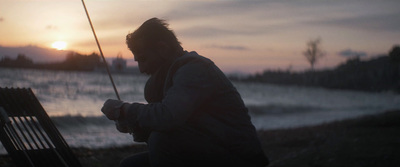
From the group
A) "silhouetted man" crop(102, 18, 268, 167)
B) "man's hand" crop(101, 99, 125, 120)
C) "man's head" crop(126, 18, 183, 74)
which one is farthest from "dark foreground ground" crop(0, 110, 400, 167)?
"man's hand" crop(101, 99, 125, 120)

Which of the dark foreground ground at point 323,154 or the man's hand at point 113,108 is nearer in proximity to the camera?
the man's hand at point 113,108

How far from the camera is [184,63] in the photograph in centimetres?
257

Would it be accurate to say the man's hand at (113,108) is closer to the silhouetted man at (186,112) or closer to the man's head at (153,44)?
the silhouetted man at (186,112)

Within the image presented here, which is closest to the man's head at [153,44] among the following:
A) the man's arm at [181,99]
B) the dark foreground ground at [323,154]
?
the man's arm at [181,99]

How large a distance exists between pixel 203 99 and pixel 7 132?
1906 millimetres

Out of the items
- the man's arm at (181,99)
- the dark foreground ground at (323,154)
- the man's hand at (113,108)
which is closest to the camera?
the man's arm at (181,99)

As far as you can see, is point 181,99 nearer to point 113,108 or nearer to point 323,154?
point 113,108

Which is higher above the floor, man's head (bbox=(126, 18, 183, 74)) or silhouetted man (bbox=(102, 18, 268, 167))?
man's head (bbox=(126, 18, 183, 74))

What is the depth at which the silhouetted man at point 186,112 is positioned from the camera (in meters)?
2.46

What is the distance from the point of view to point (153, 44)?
8.68 feet

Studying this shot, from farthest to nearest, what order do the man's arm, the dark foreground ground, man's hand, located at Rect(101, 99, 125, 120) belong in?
the dark foreground ground
man's hand, located at Rect(101, 99, 125, 120)
the man's arm

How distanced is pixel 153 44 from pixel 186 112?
463 mm

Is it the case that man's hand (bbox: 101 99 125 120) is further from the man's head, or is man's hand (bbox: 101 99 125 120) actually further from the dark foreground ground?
the dark foreground ground

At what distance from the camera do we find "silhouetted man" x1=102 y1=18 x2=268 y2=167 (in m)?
2.46
